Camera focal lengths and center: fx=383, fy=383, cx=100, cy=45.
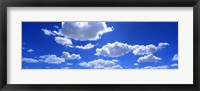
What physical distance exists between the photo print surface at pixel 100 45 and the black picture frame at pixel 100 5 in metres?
0.10

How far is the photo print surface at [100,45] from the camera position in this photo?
1.95 meters

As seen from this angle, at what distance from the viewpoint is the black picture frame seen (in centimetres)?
191

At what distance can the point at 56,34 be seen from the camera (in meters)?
1.96

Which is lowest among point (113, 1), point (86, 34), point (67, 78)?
point (67, 78)

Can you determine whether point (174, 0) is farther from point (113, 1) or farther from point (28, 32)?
point (28, 32)

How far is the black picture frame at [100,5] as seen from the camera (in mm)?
1908

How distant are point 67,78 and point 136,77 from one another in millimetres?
347

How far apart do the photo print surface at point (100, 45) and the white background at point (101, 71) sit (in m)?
0.03

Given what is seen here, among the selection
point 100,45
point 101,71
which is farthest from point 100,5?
point 101,71

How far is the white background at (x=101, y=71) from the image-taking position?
192cm

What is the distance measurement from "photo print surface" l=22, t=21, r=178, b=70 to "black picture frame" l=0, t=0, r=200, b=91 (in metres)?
0.10

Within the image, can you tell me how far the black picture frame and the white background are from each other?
0.02m

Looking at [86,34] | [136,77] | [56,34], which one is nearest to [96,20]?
[86,34]

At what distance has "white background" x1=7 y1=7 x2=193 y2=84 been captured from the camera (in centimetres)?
192
